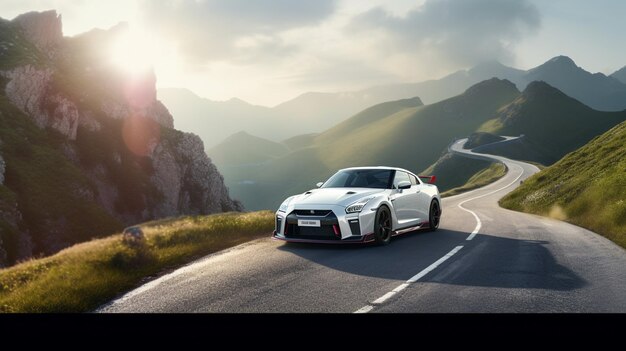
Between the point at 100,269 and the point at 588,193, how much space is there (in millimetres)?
22056

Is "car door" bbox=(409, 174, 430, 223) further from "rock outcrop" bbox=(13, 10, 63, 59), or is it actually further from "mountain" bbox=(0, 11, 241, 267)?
"rock outcrop" bbox=(13, 10, 63, 59)

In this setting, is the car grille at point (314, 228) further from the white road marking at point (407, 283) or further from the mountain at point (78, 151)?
the mountain at point (78, 151)

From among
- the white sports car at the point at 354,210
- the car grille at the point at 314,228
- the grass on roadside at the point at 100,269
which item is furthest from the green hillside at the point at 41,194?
the car grille at the point at 314,228

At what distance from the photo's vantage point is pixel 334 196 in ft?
35.7

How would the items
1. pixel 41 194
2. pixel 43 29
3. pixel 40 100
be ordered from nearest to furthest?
pixel 41 194 → pixel 40 100 → pixel 43 29

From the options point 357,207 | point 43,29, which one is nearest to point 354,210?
point 357,207

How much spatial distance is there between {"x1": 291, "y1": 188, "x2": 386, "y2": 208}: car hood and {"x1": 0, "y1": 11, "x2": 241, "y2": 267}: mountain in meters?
34.8

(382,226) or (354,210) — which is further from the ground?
(354,210)

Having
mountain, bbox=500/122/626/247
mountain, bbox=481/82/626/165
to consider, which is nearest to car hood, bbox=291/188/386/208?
mountain, bbox=500/122/626/247

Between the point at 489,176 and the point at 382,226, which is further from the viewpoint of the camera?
the point at 489,176

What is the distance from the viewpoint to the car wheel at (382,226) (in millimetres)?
10762

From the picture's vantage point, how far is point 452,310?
5.67 metres

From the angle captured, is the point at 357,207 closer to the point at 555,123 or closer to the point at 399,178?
the point at 399,178
